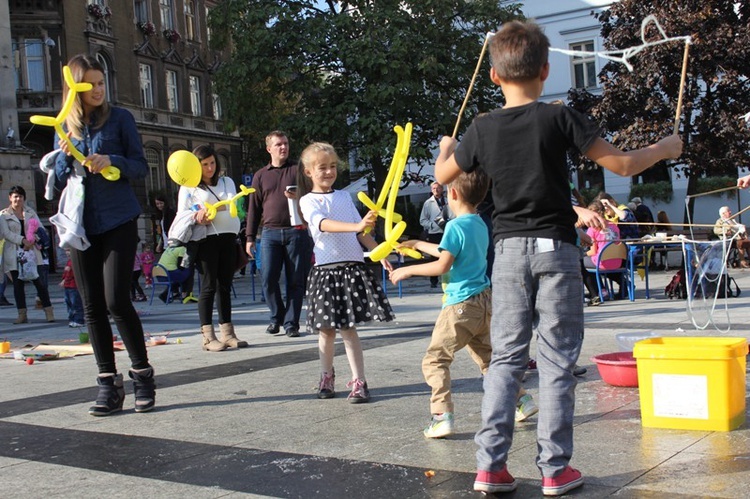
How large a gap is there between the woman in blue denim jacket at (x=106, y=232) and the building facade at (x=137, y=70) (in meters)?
26.0

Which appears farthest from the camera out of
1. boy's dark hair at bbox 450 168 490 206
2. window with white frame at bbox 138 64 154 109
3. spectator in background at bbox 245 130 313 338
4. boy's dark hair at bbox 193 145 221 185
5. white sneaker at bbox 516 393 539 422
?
window with white frame at bbox 138 64 154 109

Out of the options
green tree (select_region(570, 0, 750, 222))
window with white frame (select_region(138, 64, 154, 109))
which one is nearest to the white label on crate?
green tree (select_region(570, 0, 750, 222))

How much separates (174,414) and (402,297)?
847cm

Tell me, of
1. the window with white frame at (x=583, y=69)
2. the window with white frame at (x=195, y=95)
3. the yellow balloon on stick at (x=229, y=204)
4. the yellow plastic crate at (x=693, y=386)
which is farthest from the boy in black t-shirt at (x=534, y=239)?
the window with white frame at (x=195, y=95)

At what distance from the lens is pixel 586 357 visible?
253 inches

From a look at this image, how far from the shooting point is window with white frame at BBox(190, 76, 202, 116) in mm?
43156

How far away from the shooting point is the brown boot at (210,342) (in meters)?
7.83

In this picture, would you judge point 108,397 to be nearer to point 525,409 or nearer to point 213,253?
point 525,409

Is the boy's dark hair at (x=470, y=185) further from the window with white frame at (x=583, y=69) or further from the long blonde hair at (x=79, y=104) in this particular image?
the window with white frame at (x=583, y=69)

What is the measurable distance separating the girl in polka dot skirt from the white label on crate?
66.1 inches

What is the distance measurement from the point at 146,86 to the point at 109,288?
36.6 m

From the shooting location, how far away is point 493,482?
3363 millimetres

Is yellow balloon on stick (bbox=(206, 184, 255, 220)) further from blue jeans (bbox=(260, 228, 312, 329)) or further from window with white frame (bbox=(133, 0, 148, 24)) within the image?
window with white frame (bbox=(133, 0, 148, 24))

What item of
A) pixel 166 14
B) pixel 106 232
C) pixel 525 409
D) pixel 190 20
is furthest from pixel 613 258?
pixel 190 20
